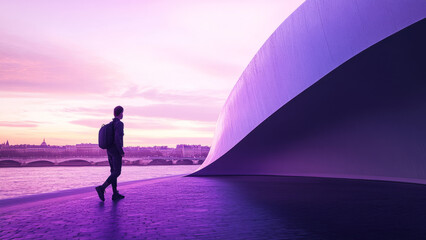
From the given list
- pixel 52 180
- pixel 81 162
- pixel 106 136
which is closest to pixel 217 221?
pixel 106 136

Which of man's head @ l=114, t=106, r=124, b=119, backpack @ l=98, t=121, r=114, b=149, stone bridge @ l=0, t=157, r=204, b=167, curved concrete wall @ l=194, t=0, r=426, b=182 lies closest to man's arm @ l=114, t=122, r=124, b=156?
backpack @ l=98, t=121, r=114, b=149

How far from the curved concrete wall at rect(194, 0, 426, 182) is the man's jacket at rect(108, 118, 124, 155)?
4.85 meters

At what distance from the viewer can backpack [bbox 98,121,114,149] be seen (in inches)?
234

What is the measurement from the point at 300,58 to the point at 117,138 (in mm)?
5414

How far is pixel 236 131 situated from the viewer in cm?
1226

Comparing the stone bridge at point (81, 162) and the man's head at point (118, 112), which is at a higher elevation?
the man's head at point (118, 112)

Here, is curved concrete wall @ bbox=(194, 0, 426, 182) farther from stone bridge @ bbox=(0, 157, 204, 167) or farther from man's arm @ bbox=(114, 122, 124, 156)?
stone bridge @ bbox=(0, 157, 204, 167)

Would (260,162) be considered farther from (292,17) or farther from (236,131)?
(292,17)

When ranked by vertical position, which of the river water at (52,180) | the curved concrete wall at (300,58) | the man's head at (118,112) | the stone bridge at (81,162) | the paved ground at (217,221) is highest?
the curved concrete wall at (300,58)

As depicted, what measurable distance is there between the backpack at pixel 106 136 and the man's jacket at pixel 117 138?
0.08 meters

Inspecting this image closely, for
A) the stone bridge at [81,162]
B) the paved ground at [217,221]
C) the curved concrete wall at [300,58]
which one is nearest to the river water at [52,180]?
the curved concrete wall at [300,58]

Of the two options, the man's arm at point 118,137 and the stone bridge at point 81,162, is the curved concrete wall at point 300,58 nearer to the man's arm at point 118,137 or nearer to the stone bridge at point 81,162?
the man's arm at point 118,137

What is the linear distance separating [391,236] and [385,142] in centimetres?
973

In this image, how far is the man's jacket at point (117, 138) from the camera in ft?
19.4
